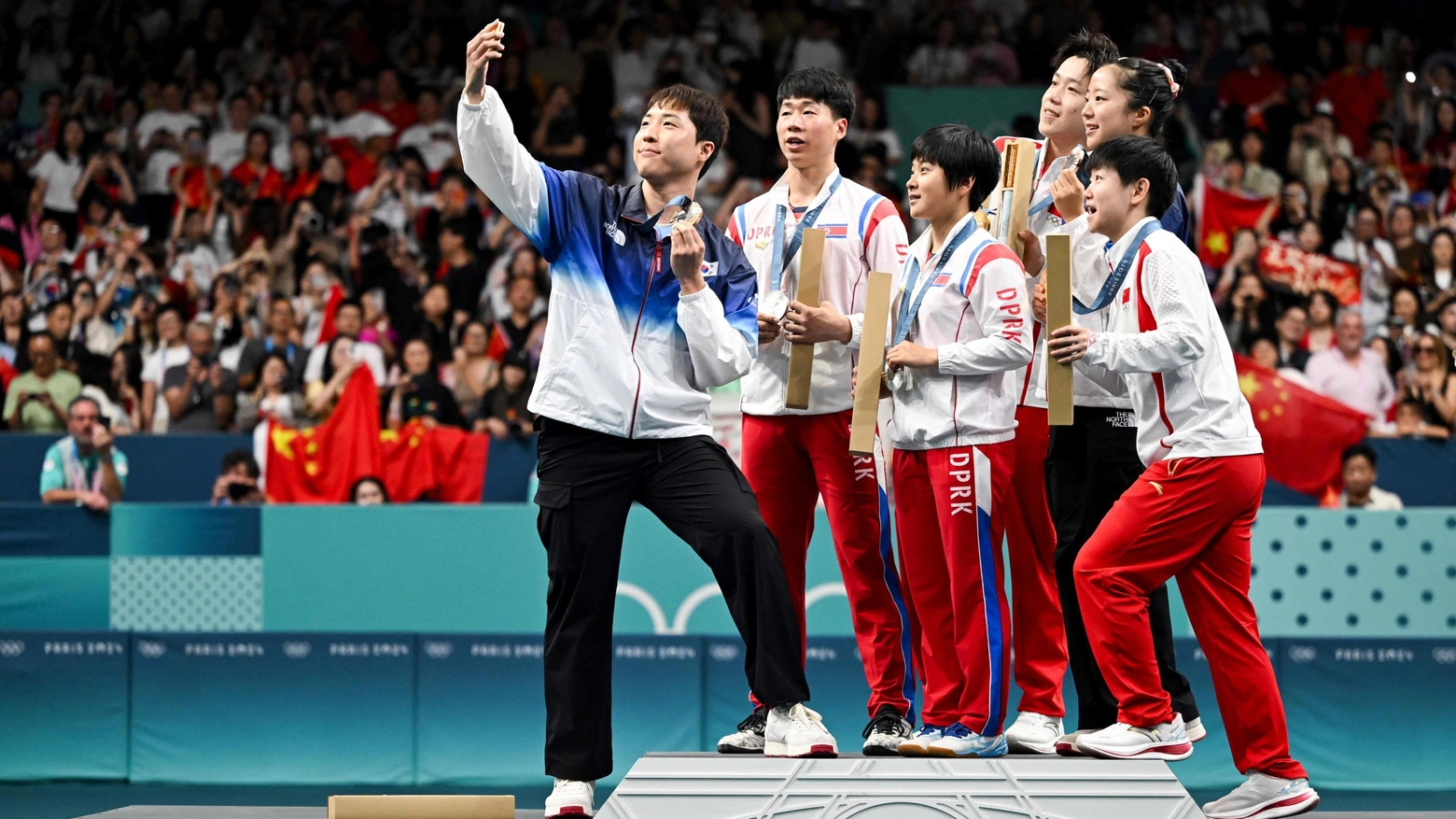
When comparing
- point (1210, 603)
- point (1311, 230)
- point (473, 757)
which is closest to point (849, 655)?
point (473, 757)

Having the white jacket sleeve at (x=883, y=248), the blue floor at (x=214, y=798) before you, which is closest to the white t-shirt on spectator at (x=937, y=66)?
the blue floor at (x=214, y=798)

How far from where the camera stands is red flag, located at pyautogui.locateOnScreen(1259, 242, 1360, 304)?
12.1 metres

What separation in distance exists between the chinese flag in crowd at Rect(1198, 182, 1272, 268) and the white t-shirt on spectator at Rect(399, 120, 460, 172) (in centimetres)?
661

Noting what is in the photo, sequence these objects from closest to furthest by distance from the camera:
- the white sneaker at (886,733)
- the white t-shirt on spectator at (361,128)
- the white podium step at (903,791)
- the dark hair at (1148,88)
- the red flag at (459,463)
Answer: the white podium step at (903,791) < the white sneaker at (886,733) < the dark hair at (1148,88) < the red flag at (459,463) < the white t-shirt on spectator at (361,128)

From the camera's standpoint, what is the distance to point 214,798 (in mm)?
8492

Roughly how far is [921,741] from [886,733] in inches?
9.5

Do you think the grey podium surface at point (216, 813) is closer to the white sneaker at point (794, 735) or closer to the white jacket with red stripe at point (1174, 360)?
the white sneaker at point (794, 735)

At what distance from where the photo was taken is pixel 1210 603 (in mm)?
4953

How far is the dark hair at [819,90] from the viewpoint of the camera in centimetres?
550

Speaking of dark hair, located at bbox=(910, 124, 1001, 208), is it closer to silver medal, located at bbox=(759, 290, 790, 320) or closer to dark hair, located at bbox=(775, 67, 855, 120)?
dark hair, located at bbox=(775, 67, 855, 120)

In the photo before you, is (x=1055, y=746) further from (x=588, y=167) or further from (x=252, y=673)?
(x=588, y=167)

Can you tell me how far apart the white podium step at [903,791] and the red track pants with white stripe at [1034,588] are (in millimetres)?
723

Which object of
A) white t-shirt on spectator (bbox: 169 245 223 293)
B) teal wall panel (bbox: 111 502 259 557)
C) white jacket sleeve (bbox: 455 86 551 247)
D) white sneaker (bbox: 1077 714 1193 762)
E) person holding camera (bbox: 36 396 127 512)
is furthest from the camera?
white t-shirt on spectator (bbox: 169 245 223 293)

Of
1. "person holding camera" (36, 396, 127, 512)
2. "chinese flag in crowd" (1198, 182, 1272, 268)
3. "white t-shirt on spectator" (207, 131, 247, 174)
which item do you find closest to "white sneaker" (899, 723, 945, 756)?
"person holding camera" (36, 396, 127, 512)
